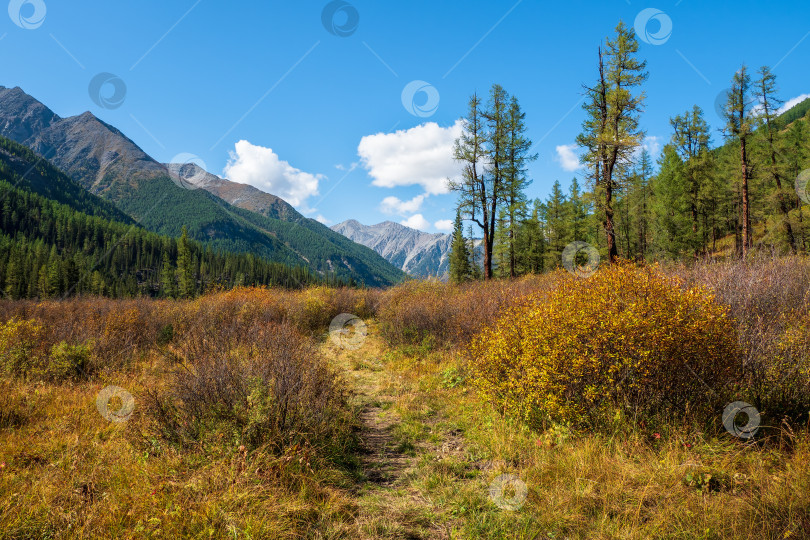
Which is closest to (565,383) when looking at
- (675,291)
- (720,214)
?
(675,291)

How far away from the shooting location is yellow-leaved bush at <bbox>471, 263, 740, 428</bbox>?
410cm

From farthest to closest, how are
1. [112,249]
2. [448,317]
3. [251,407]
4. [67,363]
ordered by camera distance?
[112,249], [448,317], [67,363], [251,407]

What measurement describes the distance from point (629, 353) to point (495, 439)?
2137mm

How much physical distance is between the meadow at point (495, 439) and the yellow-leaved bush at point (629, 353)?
0.03 m

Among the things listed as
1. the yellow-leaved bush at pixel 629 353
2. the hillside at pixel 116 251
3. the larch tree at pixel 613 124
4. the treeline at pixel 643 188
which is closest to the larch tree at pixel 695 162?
the treeline at pixel 643 188

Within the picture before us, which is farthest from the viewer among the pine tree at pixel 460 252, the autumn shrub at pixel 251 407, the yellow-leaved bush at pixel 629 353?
the pine tree at pixel 460 252

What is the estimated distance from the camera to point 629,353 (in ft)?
13.7

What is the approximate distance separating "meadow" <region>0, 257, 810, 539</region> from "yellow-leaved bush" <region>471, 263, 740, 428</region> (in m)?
0.03

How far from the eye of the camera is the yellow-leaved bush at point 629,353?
4102mm

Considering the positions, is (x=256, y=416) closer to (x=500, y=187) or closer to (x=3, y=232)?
(x=500, y=187)

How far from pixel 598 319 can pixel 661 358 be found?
81 cm

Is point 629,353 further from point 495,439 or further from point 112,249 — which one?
point 112,249

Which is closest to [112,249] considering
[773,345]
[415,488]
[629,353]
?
[415,488]

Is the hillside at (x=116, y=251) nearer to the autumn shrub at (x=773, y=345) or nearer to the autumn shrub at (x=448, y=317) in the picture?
the autumn shrub at (x=448, y=317)
